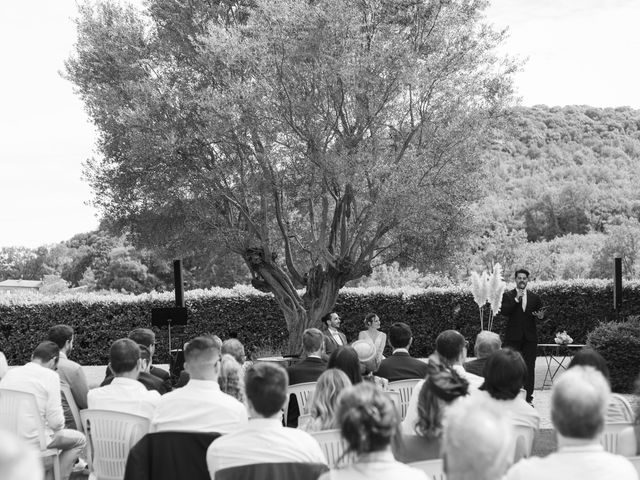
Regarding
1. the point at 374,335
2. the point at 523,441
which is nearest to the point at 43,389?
the point at 523,441

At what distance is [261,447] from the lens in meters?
3.88

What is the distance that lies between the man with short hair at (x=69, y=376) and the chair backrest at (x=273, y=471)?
3670 millimetres

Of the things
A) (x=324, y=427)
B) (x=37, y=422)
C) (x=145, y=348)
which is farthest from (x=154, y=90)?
(x=324, y=427)

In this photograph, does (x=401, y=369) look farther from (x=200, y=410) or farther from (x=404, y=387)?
(x=200, y=410)

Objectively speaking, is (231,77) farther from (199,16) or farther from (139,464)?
(139,464)

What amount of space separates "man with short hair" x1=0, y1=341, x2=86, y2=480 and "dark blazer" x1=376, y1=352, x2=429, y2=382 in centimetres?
268

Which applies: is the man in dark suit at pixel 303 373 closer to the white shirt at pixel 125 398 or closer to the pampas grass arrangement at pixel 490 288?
the white shirt at pixel 125 398

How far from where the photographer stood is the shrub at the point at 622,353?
44.9 ft

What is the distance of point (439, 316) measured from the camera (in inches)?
879

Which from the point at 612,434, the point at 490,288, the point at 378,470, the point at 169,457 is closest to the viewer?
the point at 378,470

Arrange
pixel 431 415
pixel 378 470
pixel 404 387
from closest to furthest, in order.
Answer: pixel 378 470 < pixel 431 415 < pixel 404 387

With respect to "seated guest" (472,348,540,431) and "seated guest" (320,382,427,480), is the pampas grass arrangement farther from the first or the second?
"seated guest" (320,382,427,480)

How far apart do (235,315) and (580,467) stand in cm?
1960

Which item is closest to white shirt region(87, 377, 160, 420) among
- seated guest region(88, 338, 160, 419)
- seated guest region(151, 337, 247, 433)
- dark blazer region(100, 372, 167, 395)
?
seated guest region(88, 338, 160, 419)
